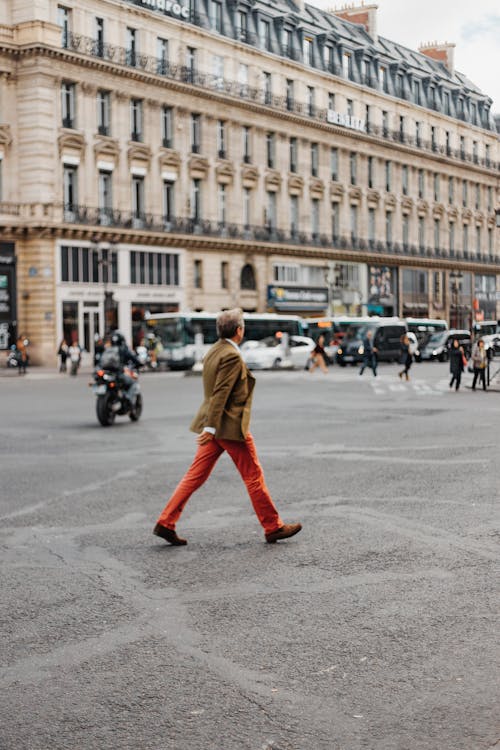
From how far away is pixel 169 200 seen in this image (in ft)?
191

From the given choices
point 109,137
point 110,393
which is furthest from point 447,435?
point 109,137

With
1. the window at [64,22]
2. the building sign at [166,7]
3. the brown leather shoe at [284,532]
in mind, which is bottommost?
the brown leather shoe at [284,532]

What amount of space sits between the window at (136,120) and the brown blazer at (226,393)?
160 ft

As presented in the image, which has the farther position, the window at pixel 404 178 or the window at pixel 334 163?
the window at pixel 404 178

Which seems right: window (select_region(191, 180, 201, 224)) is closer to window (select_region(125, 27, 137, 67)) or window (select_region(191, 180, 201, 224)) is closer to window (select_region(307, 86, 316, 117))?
window (select_region(125, 27, 137, 67))

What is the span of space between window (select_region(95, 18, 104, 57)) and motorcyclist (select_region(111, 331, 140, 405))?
1413 inches

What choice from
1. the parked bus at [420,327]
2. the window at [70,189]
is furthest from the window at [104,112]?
the parked bus at [420,327]

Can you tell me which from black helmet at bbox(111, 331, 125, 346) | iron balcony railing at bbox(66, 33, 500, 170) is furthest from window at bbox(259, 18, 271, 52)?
black helmet at bbox(111, 331, 125, 346)

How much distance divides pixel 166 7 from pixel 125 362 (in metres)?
41.4

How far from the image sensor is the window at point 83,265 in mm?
51094

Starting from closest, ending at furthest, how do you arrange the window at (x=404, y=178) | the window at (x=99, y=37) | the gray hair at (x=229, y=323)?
the gray hair at (x=229, y=323), the window at (x=99, y=37), the window at (x=404, y=178)

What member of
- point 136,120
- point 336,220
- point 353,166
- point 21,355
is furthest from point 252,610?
point 353,166

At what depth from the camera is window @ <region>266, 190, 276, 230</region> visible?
65225mm

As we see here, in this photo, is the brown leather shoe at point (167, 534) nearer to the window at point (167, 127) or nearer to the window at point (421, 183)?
the window at point (167, 127)
